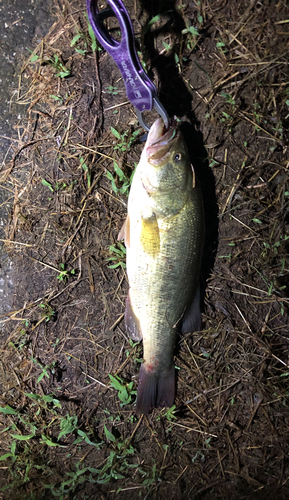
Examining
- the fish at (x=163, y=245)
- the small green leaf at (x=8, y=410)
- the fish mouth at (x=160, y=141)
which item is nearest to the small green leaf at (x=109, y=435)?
the fish at (x=163, y=245)

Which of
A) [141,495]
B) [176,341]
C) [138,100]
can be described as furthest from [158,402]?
[138,100]

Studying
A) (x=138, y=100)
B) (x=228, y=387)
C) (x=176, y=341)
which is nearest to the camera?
(x=138, y=100)

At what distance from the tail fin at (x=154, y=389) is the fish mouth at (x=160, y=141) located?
1.79 m

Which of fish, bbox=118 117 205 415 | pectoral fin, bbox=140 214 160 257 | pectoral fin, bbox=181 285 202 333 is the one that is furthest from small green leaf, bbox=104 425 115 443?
pectoral fin, bbox=140 214 160 257

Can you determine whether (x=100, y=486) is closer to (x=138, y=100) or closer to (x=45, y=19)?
→ (x=138, y=100)

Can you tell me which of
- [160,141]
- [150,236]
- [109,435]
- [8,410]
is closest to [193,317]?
[150,236]

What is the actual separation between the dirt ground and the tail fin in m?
0.16

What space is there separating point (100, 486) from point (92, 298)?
182 cm

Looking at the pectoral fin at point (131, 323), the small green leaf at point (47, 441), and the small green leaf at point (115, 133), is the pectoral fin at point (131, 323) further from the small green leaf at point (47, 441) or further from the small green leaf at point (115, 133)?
the small green leaf at point (115, 133)

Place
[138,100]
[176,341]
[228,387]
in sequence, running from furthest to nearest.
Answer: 1. [228,387]
2. [176,341]
3. [138,100]

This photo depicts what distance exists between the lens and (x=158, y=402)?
267 centimetres

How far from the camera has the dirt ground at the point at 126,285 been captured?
2.74 metres

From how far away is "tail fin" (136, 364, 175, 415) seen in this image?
8.57ft

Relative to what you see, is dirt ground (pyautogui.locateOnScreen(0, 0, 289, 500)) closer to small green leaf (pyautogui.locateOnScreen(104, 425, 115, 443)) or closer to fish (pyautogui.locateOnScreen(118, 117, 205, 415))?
small green leaf (pyautogui.locateOnScreen(104, 425, 115, 443))
